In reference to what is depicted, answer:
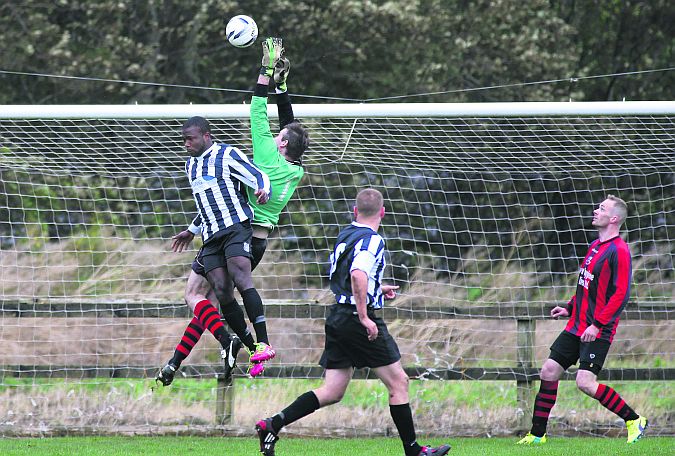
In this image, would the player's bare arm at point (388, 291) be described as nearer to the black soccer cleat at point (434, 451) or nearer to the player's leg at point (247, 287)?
the player's leg at point (247, 287)

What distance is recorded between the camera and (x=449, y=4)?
18.4 metres

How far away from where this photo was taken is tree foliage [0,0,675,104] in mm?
17203

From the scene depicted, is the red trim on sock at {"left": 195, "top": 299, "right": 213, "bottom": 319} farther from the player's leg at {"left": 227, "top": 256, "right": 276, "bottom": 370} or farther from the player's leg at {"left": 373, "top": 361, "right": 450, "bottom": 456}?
the player's leg at {"left": 373, "top": 361, "right": 450, "bottom": 456}

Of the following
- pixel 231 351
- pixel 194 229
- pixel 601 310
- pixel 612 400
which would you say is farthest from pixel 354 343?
pixel 612 400

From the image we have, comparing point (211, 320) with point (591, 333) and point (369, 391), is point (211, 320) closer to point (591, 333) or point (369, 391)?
point (591, 333)

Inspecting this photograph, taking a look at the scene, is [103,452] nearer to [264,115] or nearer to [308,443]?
[308,443]

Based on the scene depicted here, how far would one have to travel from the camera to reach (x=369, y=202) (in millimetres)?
7234

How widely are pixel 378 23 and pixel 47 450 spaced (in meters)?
10.6

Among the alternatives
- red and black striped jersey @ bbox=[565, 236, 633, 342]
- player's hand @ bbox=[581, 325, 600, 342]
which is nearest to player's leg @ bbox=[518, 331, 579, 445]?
red and black striped jersey @ bbox=[565, 236, 633, 342]

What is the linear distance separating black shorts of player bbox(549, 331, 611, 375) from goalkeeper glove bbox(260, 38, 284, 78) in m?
3.57

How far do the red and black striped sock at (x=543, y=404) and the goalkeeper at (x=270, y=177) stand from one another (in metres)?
2.85

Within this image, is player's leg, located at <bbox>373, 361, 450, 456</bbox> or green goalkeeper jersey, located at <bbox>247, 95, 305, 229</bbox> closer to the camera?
player's leg, located at <bbox>373, 361, 450, 456</bbox>

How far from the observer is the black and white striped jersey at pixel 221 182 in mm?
7758

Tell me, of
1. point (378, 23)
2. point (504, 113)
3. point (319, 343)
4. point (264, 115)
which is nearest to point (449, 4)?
point (378, 23)
